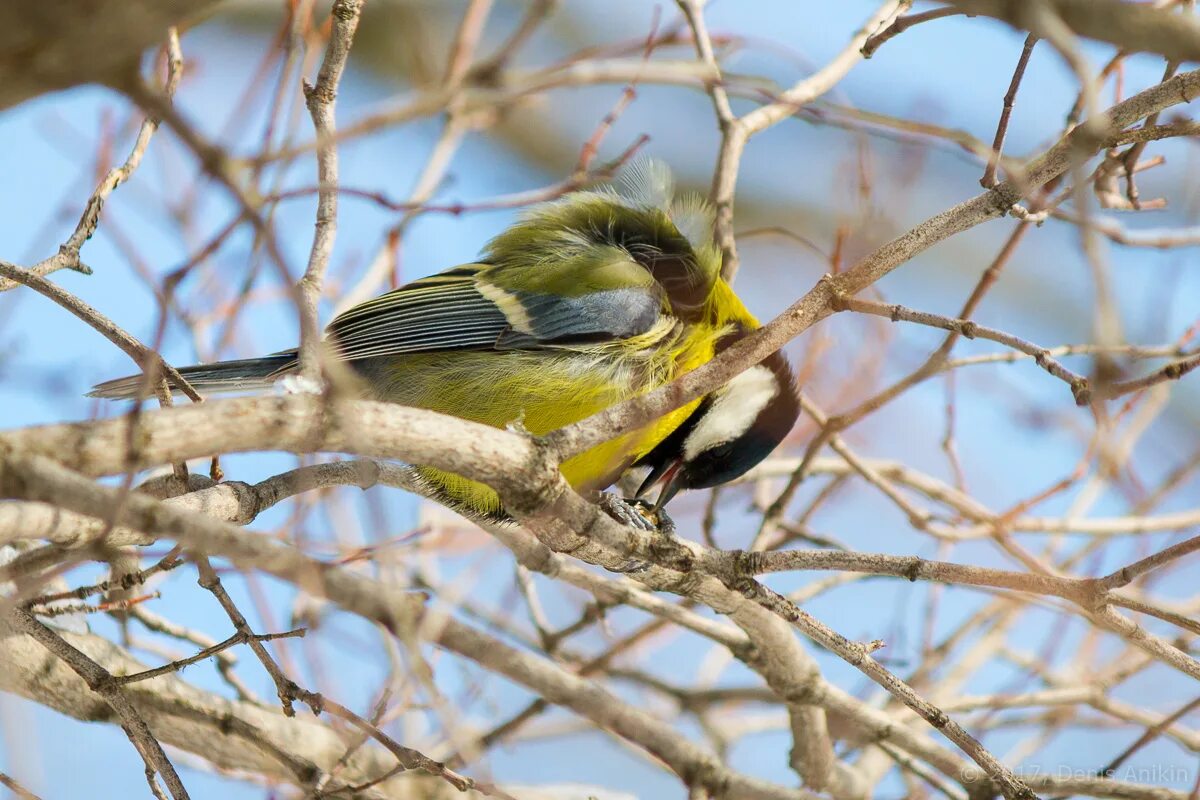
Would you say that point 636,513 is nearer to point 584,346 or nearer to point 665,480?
point 665,480

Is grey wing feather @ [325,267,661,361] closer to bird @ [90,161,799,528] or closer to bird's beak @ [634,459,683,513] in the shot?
bird @ [90,161,799,528]

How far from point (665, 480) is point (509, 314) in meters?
0.77


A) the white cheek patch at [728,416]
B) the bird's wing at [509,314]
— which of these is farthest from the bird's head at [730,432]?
the bird's wing at [509,314]

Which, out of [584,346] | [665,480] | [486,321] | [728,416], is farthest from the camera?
[665,480]

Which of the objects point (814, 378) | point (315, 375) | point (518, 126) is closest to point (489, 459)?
point (315, 375)

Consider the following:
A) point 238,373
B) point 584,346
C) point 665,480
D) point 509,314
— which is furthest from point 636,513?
point 238,373

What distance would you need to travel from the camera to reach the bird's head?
10.8 ft

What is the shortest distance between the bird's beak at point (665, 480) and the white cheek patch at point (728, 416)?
0.21 feet

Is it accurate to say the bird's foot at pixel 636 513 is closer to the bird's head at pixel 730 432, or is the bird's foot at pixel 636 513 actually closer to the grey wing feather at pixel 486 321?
the bird's head at pixel 730 432

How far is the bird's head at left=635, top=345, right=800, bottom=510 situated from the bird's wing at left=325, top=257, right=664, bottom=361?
1.30ft

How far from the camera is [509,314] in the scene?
3227 mm

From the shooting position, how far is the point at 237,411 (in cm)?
145

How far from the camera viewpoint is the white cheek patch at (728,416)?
3.31 meters

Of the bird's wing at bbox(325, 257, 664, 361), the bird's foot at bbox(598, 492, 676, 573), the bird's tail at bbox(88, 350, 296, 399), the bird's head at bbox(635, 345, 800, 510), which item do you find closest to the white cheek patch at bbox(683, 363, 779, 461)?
the bird's head at bbox(635, 345, 800, 510)
